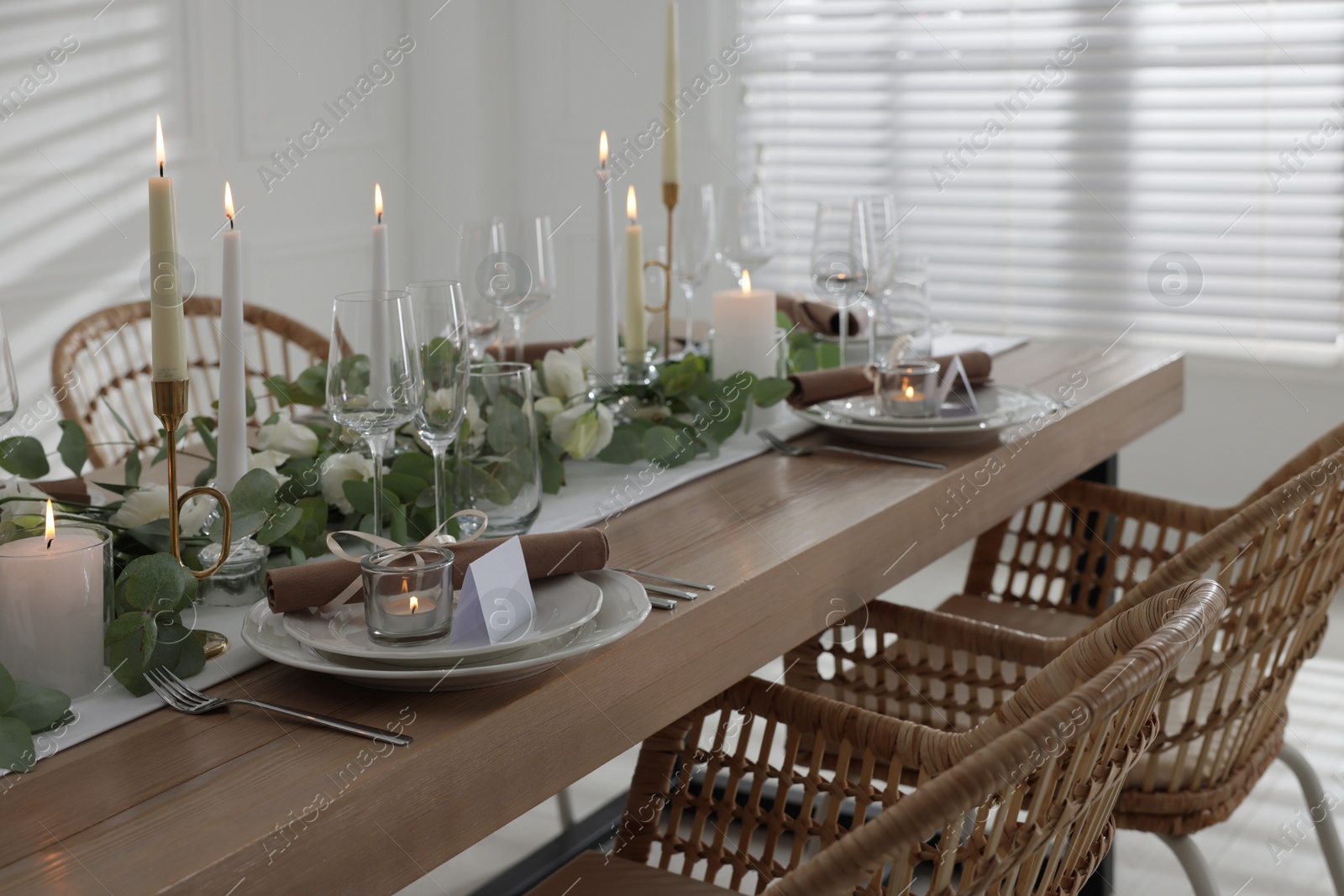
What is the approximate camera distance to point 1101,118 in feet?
10.6

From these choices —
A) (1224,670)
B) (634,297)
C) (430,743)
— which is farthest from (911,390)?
(430,743)

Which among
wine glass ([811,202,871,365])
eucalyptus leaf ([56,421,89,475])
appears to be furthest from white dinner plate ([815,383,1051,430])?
eucalyptus leaf ([56,421,89,475])

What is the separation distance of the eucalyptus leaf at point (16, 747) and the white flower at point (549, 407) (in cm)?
69

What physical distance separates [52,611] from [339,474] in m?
0.35

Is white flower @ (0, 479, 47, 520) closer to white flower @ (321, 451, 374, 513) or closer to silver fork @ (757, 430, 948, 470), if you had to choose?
white flower @ (321, 451, 374, 513)

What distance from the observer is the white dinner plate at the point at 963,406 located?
1.51 meters

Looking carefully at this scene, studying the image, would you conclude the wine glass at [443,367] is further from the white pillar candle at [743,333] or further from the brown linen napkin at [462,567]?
the white pillar candle at [743,333]

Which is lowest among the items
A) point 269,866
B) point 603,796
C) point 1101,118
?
point 603,796

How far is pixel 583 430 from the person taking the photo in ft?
4.39

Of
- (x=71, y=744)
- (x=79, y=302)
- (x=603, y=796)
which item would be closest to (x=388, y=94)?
(x=79, y=302)

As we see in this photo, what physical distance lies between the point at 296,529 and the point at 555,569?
0.27 meters

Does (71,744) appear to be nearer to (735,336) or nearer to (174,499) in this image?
(174,499)

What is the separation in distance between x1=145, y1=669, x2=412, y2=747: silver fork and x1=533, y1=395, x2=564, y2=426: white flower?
57 centimetres

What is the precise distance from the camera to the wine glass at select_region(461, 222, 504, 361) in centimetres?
154
